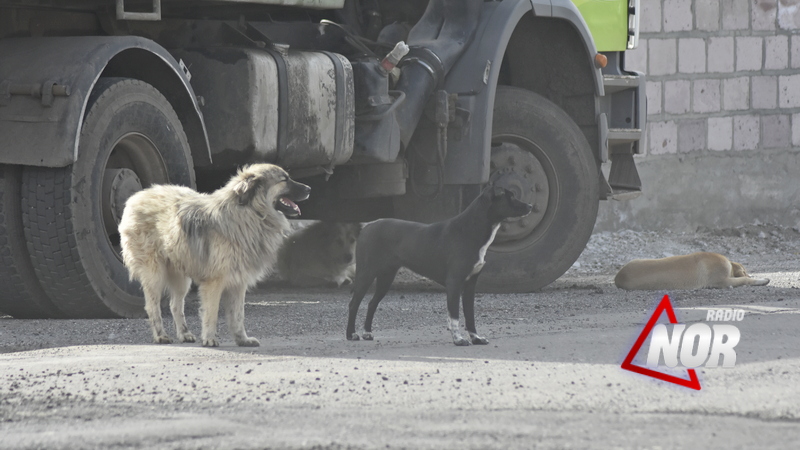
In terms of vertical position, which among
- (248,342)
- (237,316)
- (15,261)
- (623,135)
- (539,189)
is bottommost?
(248,342)

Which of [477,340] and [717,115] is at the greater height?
[717,115]

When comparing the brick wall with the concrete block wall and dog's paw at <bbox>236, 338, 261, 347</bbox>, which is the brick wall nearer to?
the concrete block wall

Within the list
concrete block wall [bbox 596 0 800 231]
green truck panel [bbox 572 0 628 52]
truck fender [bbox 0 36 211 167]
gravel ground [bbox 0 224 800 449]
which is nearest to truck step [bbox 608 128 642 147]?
green truck panel [bbox 572 0 628 52]

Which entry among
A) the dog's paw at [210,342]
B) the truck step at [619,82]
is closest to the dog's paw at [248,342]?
the dog's paw at [210,342]

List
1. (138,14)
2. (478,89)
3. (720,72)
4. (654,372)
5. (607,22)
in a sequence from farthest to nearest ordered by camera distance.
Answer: (720,72), (607,22), (478,89), (138,14), (654,372)

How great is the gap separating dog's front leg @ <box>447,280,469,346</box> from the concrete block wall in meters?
7.01

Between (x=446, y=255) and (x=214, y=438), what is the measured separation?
7.53 ft

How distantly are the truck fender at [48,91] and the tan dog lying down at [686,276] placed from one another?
3967 millimetres

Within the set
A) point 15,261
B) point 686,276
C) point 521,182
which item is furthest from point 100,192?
point 686,276

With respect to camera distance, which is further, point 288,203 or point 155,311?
point 288,203

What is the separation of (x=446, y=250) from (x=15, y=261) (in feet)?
7.09

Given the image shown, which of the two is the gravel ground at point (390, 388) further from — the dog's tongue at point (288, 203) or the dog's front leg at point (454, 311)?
the dog's tongue at point (288, 203)

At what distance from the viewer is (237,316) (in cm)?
556

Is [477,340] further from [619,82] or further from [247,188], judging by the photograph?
[619,82]
